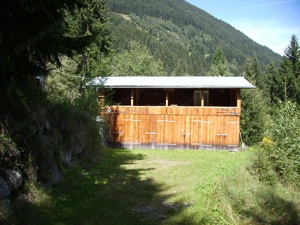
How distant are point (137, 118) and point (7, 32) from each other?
1561cm

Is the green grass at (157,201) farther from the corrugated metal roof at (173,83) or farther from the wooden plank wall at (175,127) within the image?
the corrugated metal roof at (173,83)

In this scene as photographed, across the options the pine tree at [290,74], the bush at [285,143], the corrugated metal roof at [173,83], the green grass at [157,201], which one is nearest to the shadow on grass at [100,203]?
the green grass at [157,201]

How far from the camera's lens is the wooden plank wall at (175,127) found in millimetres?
20125

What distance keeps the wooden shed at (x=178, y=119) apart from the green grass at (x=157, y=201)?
895cm

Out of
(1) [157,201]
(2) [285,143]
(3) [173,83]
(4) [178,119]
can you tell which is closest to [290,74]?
(3) [173,83]

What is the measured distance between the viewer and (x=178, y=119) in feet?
67.6

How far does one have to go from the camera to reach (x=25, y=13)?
553 cm

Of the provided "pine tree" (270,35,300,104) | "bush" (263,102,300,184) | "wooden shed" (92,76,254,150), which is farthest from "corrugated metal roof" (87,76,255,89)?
"pine tree" (270,35,300,104)

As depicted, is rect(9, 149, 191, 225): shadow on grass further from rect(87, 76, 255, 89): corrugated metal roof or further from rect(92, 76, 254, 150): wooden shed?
rect(92, 76, 254, 150): wooden shed

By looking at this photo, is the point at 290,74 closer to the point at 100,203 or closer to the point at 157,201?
the point at 157,201

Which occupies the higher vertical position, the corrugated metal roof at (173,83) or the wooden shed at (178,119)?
the corrugated metal roof at (173,83)

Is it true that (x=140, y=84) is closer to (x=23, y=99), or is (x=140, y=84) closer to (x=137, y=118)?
(x=137, y=118)

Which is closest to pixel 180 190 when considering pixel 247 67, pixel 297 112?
pixel 297 112

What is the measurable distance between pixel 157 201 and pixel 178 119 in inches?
476
